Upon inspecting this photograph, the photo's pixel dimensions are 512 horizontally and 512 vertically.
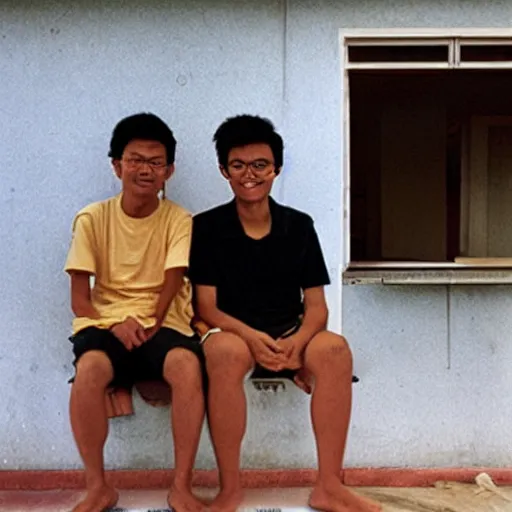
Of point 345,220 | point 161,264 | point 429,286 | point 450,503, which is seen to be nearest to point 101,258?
point 161,264

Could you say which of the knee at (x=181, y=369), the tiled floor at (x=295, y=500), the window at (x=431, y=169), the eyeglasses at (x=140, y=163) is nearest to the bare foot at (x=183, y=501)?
the tiled floor at (x=295, y=500)

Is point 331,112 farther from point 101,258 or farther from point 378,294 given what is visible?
point 101,258

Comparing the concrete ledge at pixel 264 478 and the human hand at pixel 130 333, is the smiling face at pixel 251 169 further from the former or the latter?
the concrete ledge at pixel 264 478

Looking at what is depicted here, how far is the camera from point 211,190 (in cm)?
386

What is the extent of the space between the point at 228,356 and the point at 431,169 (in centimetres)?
367

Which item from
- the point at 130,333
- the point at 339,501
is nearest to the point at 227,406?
the point at 130,333

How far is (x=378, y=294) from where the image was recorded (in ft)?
12.6

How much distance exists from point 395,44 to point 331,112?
45 cm

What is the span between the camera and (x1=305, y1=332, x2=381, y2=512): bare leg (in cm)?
328

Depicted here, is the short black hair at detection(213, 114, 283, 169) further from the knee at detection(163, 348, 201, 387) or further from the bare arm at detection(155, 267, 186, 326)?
the knee at detection(163, 348, 201, 387)

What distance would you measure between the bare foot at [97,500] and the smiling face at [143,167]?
129 centimetres

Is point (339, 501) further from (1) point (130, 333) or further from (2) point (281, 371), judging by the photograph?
(1) point (130, 333)

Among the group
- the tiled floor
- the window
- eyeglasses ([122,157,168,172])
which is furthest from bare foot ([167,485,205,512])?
the window

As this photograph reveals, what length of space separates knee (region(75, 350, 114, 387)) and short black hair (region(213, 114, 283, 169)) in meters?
1.04
